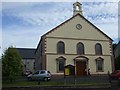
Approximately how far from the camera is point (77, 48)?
46.3 m

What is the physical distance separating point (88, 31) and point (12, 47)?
16.2m

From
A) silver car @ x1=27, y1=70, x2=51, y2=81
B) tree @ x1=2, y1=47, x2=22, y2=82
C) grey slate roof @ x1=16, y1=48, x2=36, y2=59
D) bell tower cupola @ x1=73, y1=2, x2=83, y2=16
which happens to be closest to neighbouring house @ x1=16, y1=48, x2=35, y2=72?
grey slate roof @ x1=16, y1=48, x2=36, y2=59

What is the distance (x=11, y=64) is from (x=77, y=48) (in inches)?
608

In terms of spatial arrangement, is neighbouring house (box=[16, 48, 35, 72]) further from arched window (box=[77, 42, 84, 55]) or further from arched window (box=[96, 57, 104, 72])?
arched window (box=[96, 57, 104, 72])

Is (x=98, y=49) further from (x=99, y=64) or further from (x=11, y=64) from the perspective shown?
(x=11, y=64)

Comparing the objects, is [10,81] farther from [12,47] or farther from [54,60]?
[54,60]

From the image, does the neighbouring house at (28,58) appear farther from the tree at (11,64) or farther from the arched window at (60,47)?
the tree at (11,64)

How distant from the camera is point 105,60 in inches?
1866

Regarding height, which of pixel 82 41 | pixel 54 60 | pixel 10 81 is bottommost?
pixel 10 81

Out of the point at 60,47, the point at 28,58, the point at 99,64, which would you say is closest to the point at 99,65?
the point at 99,64

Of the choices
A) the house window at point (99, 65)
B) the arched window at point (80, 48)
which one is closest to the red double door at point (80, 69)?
the arched window at point (80, 48)

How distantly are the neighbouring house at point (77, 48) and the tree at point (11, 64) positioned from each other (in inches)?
368

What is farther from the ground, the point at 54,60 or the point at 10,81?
the point at 54,60

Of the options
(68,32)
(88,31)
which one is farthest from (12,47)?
(88,31)
